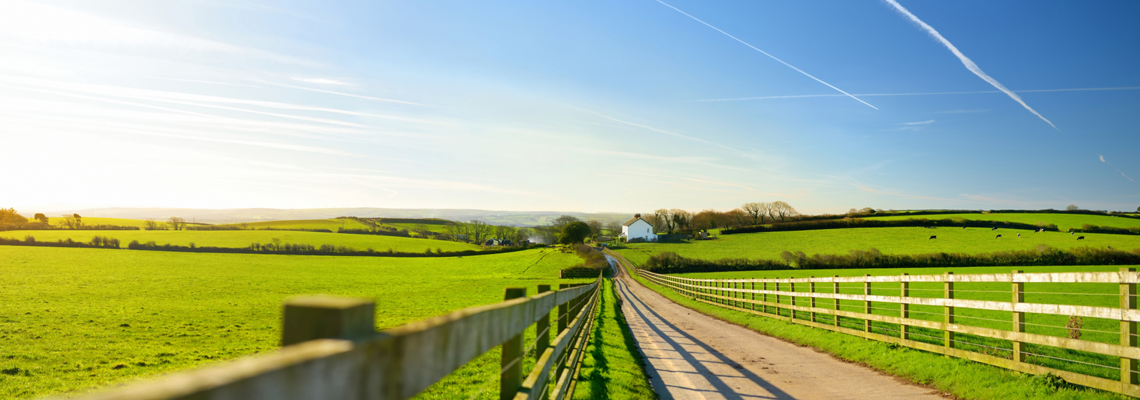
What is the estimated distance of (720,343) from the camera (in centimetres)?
1209

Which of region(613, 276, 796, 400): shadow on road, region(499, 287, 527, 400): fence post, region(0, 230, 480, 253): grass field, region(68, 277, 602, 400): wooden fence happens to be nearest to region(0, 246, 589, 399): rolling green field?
region(499, 287, 527, 400): fence post

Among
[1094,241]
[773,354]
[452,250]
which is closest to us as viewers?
[773,354]

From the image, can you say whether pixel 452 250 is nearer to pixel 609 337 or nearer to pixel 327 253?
pixel 327 253

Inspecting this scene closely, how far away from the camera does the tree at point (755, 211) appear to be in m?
112

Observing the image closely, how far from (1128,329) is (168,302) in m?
41.3

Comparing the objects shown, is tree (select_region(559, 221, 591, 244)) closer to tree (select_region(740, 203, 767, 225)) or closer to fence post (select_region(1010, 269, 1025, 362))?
tree (select_region(740, 203, 767, 225))

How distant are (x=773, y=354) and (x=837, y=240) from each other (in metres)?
69.8

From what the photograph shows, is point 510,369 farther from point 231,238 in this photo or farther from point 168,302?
point 231,238

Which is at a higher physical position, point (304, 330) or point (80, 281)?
point (304, 330)

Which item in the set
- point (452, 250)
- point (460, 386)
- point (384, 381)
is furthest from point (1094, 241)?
point (452, 250)

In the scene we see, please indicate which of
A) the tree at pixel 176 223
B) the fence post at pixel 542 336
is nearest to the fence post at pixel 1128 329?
the fence post at pixel 542 336

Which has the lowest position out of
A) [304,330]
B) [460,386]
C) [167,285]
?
[167,285]

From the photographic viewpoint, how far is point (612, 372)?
797 cm

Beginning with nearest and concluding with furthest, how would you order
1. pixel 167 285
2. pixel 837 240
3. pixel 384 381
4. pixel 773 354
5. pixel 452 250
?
pixel 384 381, pixel 773 354, pixel 167 285, pixel 837 240, pixel 452 250
